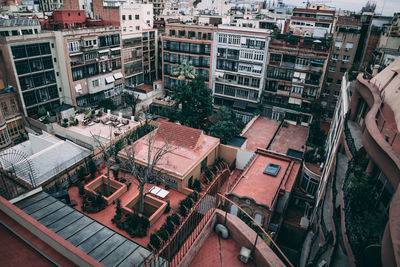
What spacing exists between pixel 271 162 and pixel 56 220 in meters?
23.9

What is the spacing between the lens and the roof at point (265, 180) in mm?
26078

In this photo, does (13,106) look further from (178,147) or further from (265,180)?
(265,180)

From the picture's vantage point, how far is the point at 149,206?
29188 millimetres

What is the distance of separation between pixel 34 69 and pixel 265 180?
139 feet

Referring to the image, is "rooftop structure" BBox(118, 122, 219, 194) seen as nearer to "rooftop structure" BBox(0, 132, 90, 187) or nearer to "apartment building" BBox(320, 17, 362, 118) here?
"rooftop structure" BBox(0, 132, 90, 187)

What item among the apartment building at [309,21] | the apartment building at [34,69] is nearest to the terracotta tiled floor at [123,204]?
the apartment building at [34,69]

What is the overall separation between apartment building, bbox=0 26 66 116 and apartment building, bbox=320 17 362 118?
53898 millimetres

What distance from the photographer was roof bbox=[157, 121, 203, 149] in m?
34.9

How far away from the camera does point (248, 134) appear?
46719 mm

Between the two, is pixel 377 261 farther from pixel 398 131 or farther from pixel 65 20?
pixel 65 20

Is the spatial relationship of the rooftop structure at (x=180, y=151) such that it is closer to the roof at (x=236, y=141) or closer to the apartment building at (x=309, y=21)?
the roof at (x=236, y=141)

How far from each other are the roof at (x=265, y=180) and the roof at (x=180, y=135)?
8385mm

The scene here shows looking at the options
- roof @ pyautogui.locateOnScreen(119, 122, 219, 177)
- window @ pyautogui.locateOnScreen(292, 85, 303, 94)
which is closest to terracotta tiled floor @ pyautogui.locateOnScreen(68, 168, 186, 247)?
roof @ pyautogui.locateOnScreen(119, 122, 219, 177)

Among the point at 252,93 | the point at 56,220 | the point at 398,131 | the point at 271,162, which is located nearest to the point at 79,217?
the point at 56,220
